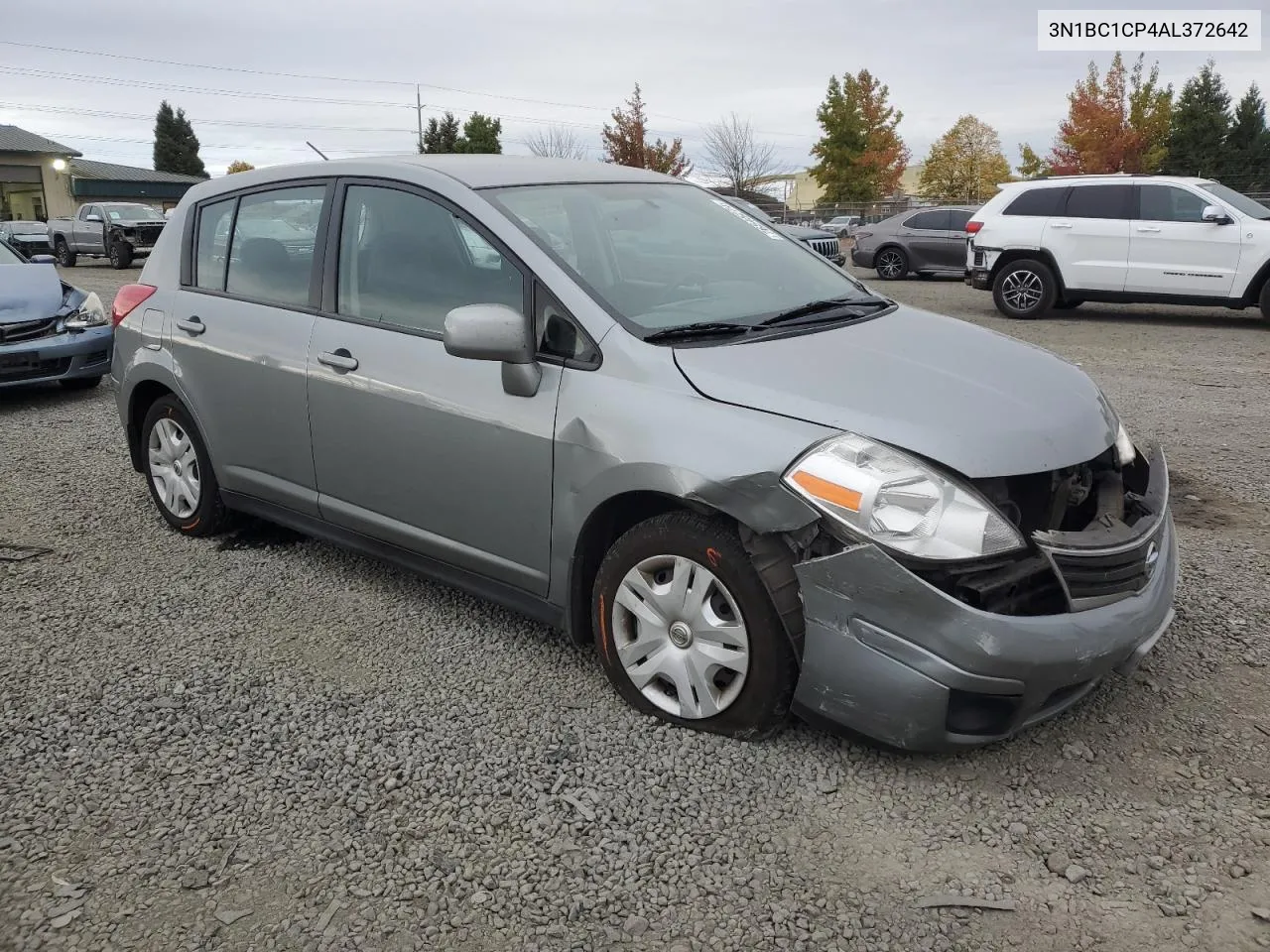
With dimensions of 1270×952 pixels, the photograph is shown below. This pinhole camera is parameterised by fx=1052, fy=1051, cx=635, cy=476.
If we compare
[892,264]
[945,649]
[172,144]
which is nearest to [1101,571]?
[945,649]

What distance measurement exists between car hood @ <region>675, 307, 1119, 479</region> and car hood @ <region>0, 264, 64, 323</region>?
7.10 m

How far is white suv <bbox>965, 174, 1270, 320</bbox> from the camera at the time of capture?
38.5 feet

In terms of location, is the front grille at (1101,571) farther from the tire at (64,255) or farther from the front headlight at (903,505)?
the tire at (64,255)

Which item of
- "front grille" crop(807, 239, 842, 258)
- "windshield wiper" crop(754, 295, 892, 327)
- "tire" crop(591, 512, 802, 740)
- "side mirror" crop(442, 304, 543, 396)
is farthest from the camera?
"front grille" crop(807, 239, 842, 258)

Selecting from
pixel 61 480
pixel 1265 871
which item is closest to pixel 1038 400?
pixel 1265 871

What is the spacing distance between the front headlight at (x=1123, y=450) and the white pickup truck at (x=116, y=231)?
24.6 meters

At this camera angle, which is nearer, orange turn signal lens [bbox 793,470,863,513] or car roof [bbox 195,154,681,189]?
orange turn signal lens [bbox 793,470,863,513]

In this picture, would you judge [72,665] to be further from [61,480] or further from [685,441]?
[61,480]

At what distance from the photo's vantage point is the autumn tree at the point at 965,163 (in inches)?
2143

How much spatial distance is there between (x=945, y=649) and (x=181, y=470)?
3679 millimetres

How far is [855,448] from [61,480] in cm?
513

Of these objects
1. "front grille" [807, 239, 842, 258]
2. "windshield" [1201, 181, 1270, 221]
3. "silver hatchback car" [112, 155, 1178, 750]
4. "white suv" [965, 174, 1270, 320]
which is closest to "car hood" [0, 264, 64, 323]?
"silver hatchback car" [112, 155, 1178, 750]

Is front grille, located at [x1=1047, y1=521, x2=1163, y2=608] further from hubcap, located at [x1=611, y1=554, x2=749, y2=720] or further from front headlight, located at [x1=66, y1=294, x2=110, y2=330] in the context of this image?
front headlight, located at [x1=66, y1=294, x2=110, y2=330]

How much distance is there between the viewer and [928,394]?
2902 millimetres
